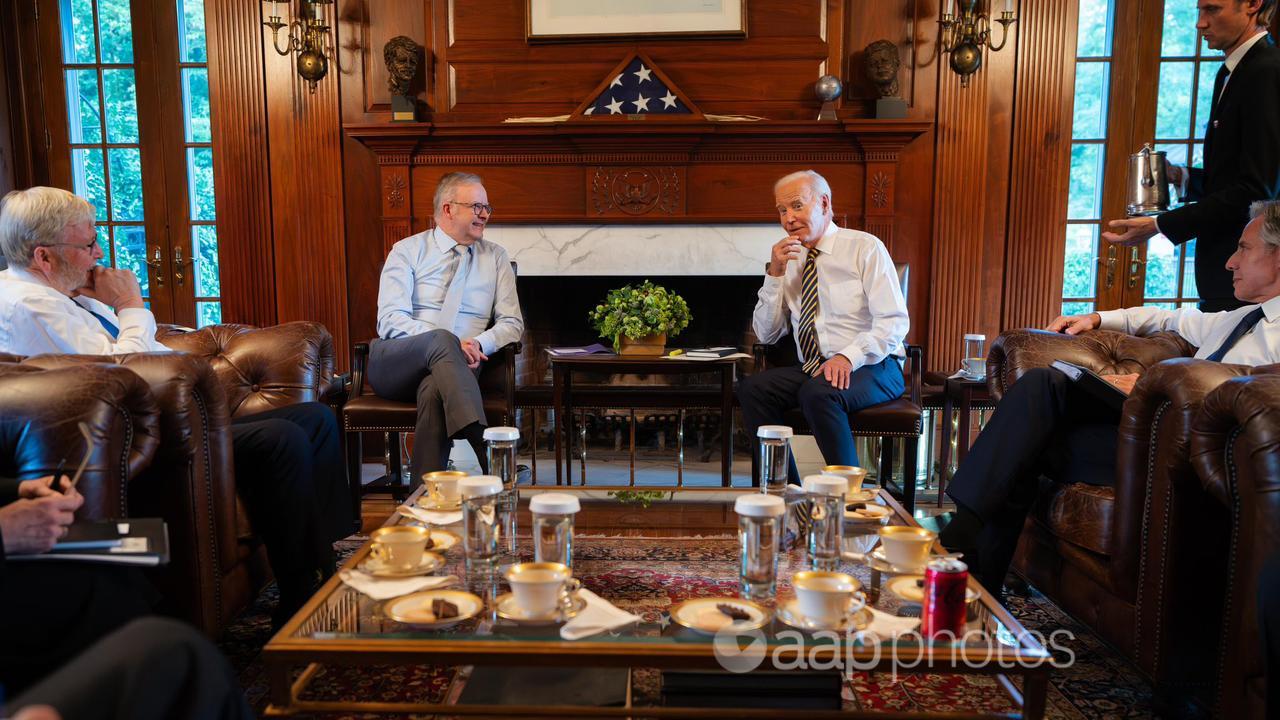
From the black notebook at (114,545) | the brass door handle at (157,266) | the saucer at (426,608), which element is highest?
the brass door handle at (157,266)

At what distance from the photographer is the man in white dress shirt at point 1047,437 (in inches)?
83.4

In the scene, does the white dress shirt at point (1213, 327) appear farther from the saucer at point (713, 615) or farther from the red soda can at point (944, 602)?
the saucer at point (713, 615)

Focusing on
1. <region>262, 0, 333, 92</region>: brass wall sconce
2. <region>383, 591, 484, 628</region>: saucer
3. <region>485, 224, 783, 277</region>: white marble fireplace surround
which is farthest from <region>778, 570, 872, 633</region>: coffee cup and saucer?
<region>262, 0, 333, 92</region>: brass wall sconce

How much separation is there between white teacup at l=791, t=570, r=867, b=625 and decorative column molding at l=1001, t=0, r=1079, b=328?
130 inches

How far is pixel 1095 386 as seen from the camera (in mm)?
2172

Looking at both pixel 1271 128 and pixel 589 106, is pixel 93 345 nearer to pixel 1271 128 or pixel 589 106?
pixel 589 106

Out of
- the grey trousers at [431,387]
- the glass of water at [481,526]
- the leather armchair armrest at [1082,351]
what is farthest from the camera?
the grey trousers at [431,387]

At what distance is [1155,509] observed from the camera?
176 cm

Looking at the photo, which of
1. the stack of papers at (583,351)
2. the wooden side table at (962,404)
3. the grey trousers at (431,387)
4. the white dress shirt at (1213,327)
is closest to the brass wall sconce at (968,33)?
the wooden side table at (962,404)

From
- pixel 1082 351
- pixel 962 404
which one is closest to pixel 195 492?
pixel 1082 351

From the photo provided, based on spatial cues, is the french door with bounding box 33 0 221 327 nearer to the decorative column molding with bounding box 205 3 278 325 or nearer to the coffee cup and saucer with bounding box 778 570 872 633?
the decorative column molding with bounding box 205 3 278 325

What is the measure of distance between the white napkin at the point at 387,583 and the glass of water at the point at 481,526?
0.06 metres

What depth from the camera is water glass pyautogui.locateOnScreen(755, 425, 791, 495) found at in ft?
6.26

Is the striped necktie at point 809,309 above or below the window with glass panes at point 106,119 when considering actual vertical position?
below
